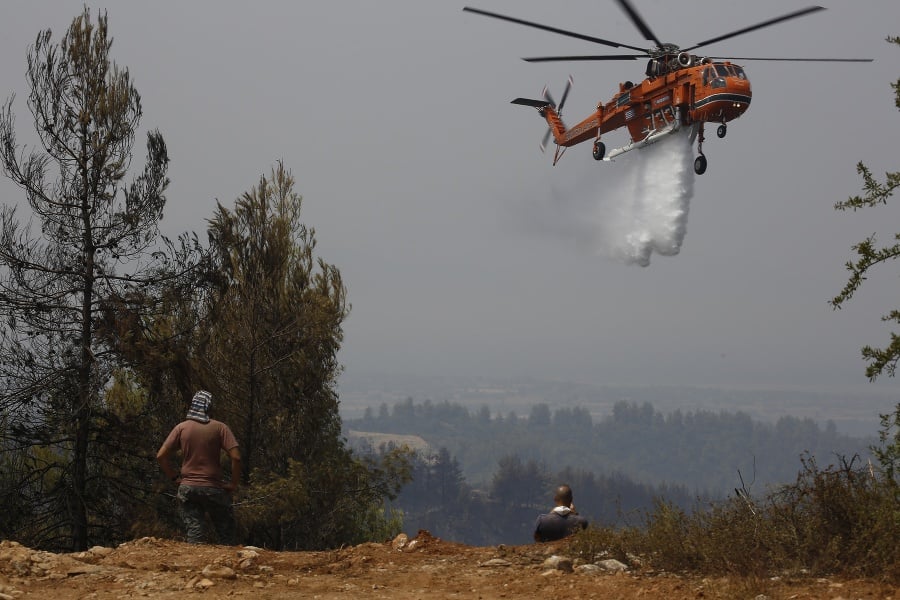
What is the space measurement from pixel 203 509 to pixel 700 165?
1609 cm

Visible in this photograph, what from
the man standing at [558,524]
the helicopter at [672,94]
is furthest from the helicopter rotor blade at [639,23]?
the man standing at [558,524]

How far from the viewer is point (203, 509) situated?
998 cm

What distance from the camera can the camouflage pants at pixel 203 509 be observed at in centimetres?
979

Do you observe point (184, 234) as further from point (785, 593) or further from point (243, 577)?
point (785, 593)

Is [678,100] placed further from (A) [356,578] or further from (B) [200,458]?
(A) [356,578]

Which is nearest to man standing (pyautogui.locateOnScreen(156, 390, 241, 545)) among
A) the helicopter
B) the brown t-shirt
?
the brown t-shirt

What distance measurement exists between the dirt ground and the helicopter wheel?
14.8 meters

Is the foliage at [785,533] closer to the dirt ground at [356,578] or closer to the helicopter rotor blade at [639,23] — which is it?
the dirt ground at [356,578]

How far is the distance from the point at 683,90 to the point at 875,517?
1689 centimetres

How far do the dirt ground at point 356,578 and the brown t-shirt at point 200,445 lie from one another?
0.76 meters

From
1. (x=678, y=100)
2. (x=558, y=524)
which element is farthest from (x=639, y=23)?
(x=558, y=524)

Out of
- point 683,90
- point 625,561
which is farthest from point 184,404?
point 683,90

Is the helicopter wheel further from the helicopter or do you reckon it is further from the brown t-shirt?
the brown t-shirt

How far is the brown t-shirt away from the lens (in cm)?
974
